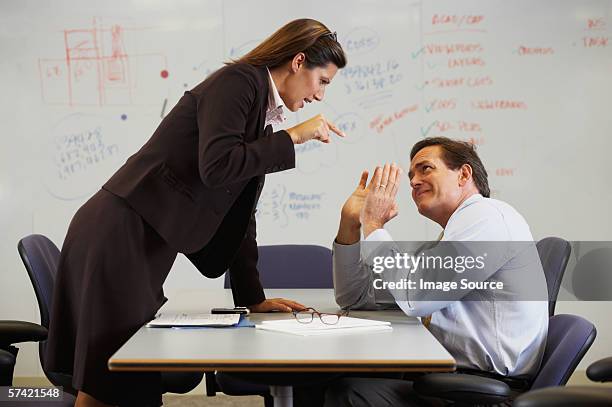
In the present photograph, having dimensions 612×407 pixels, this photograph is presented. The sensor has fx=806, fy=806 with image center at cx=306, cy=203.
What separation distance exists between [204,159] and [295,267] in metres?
1.62

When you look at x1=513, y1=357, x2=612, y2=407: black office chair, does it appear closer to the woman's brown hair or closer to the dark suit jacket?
the dark suit jacket

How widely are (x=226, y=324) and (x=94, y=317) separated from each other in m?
0.31

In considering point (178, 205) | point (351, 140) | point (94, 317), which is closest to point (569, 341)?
point (178, 205)

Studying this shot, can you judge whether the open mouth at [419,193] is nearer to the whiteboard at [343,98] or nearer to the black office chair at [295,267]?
the black office chair at [295,267]

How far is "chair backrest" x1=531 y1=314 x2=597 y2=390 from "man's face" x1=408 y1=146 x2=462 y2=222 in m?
0.54

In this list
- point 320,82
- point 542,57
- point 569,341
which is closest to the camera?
point 569,341

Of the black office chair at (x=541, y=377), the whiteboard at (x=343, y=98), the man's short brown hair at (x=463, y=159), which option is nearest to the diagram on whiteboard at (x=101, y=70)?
the whiteboard at (x=343, y=98)

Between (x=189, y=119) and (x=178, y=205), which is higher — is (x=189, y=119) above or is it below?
above

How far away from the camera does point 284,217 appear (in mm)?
4328

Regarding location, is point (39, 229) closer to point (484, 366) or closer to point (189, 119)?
point (189, 119)

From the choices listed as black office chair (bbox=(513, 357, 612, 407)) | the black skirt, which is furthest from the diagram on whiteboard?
black office chair (bbox=(513, 357, 612, 407))

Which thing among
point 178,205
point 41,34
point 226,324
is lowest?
point 226,324

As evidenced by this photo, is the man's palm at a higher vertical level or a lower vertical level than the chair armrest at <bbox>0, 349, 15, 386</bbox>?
higher

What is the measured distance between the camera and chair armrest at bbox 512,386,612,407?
1.20m
